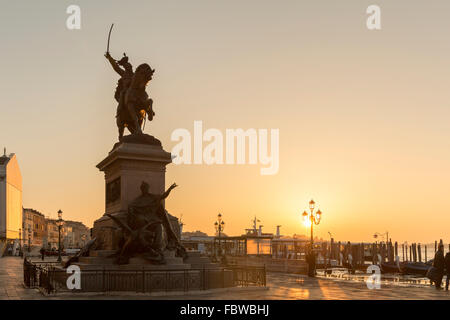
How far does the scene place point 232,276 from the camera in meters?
23.8

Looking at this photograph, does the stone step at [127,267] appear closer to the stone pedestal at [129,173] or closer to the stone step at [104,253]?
the stone step at [104,253]

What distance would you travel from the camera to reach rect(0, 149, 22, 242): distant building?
149 meters

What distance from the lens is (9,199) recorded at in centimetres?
15738

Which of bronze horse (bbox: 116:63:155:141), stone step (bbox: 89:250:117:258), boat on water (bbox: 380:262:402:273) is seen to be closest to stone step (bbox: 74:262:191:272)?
stone step (bbox: 89:250:117:258)

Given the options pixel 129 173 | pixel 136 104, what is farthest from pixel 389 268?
pixel 129 173

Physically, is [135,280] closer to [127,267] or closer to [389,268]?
[127,267]

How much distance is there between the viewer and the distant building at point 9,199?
149000 mm

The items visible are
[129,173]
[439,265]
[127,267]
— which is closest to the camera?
[127,267]

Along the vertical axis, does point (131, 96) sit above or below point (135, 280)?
above

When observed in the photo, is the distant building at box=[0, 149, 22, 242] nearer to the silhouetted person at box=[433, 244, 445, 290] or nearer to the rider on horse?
the rider on horse

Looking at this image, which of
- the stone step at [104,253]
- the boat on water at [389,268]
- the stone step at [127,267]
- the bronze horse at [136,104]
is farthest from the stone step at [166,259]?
the boat on water at [389,268]

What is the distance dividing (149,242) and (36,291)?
4673 millimetres
